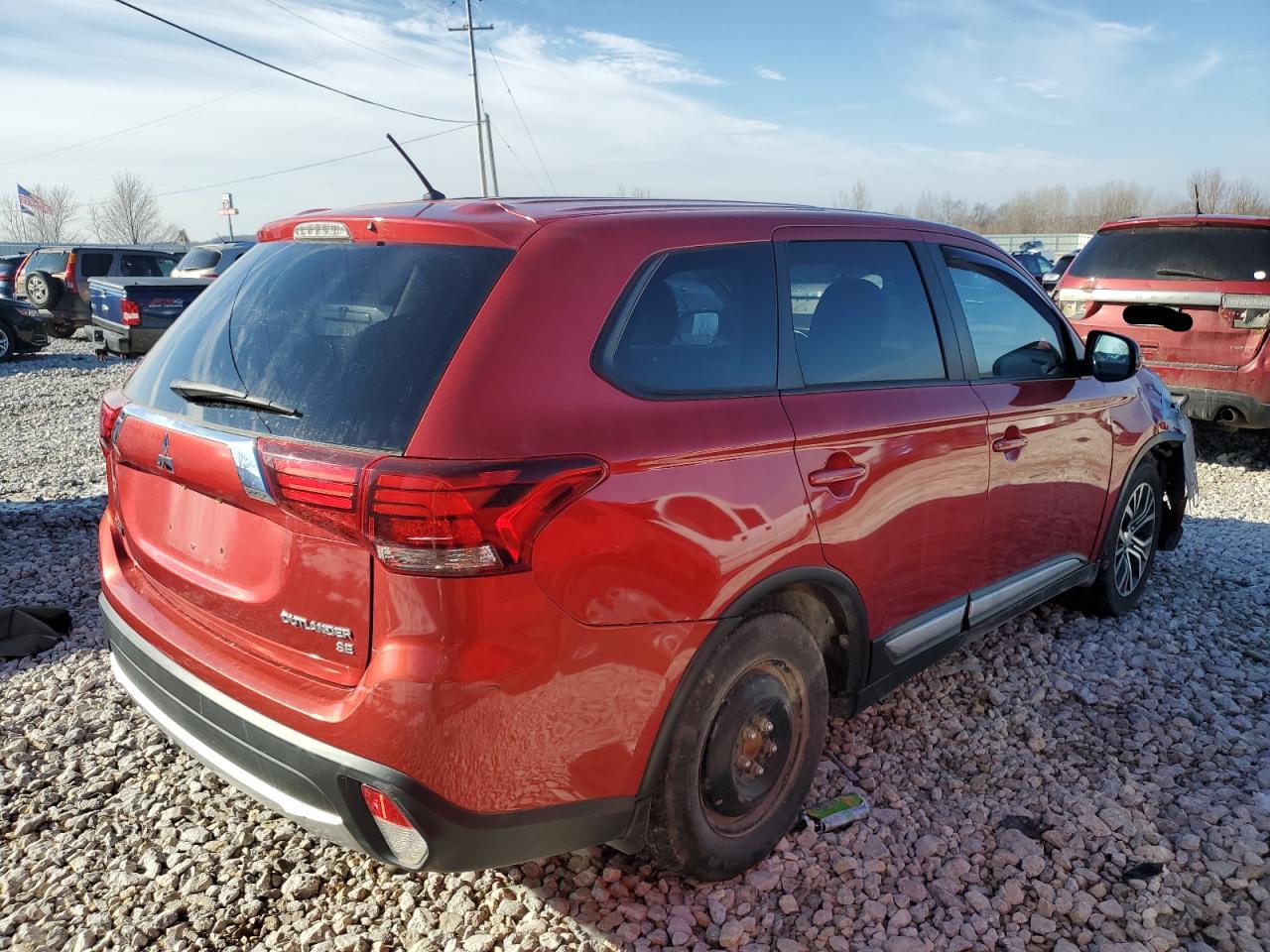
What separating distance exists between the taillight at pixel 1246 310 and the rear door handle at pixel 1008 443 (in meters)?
4.79

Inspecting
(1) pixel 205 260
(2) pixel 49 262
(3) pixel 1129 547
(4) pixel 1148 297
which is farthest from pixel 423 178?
(2) pixel 49 262

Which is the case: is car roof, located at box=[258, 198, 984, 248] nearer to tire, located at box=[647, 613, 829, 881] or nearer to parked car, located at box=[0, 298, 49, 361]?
tire, located at box=[647, 613, 829, 881]

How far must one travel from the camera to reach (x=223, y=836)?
110 inches

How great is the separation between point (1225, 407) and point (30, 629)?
25.9 feet

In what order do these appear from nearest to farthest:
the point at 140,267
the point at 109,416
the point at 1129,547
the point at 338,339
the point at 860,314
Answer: the point at 338,339 < the point at 109,416 < the point at 860,314 < the point at 1129,547 < the point at 140,267

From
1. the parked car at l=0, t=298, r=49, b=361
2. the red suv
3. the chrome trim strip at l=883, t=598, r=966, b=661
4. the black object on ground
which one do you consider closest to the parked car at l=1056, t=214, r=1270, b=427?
the chrome trim strip at l=883, t=598, r=966, b=661

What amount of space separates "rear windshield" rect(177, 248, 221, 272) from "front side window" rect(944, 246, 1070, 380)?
17987 millimetres

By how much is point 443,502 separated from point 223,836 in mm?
1666

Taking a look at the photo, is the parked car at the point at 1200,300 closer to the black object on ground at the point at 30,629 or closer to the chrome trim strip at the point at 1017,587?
the chrome trim strip at the point at 1017,587

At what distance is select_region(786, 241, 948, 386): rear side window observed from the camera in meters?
2.76

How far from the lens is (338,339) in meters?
2.13

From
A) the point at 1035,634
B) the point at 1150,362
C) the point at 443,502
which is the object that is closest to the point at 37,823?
the point at 443,502

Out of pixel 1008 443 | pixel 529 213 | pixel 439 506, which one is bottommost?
pixel 1008 443

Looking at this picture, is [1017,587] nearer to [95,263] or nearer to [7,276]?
[95,263]
